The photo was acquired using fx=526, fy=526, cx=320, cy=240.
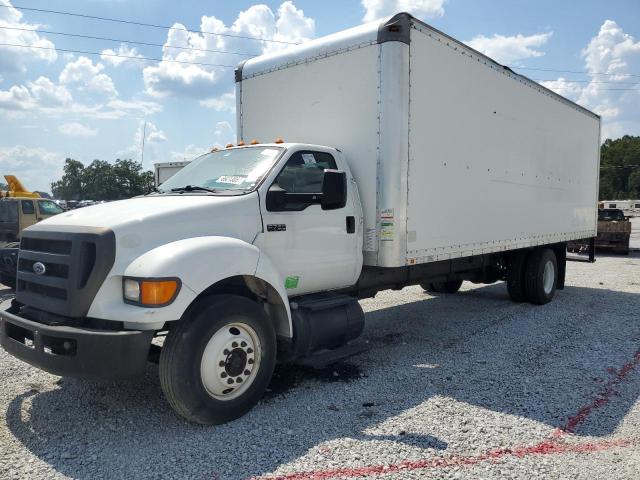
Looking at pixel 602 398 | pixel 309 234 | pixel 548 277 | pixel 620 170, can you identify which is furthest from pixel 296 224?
pixel 620 170

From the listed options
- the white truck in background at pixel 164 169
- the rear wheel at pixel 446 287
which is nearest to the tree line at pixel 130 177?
the white truck in background at pixel 164 169

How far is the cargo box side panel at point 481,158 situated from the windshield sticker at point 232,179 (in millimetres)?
1814

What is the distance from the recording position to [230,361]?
4020 mm

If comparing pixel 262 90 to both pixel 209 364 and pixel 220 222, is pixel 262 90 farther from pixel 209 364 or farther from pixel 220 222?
pixel 209 364

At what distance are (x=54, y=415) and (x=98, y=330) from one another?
1152mm

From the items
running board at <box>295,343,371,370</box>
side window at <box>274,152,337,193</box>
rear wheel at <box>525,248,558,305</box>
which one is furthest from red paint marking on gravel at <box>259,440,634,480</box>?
rear wheel at <box>525,248,558,305</box>

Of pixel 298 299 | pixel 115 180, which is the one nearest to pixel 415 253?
pixel 298 299

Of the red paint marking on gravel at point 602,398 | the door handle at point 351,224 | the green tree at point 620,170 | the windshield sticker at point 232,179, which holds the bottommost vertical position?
the red paint marking on gravel at point 602,398

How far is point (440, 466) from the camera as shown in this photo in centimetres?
344

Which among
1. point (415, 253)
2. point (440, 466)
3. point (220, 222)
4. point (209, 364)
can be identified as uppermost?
point (220, 222)

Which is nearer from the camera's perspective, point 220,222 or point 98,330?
point 98,330

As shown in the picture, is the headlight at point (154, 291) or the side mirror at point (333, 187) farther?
the side mirror at point (333, 187)

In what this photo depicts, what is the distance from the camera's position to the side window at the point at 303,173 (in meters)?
4.86

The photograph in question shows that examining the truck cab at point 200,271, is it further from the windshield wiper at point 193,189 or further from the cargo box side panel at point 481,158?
the cargo box side panel at point 481,158
